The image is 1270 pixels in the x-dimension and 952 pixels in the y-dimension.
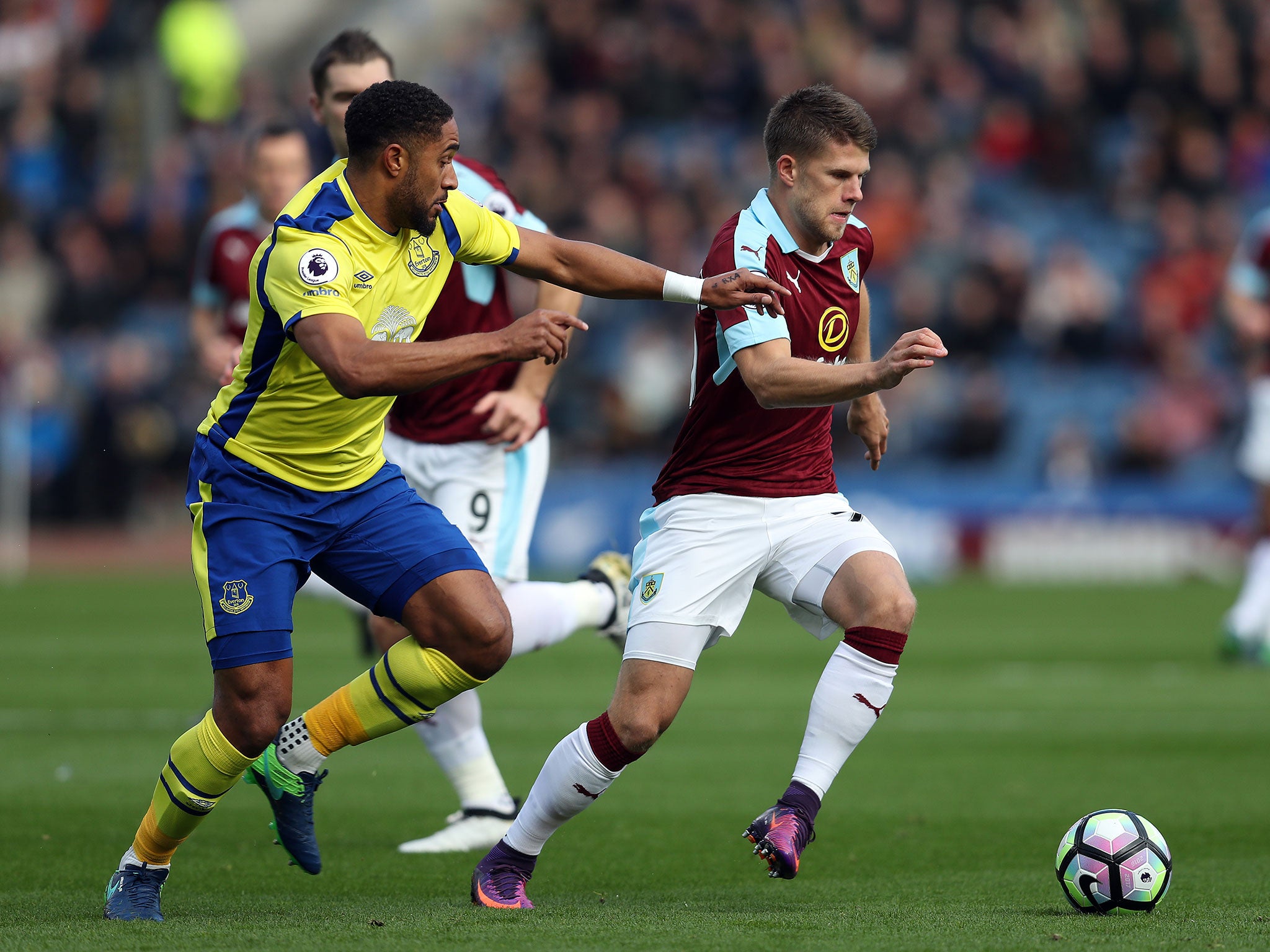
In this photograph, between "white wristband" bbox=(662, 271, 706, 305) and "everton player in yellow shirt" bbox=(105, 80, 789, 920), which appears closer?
"everton player in yellow shirt" bbox=(105, 80, 789, 920)

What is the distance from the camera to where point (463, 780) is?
254 inches

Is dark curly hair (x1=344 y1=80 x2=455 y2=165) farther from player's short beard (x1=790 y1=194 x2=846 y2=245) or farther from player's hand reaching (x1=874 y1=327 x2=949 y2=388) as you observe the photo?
player's hand reaching (x1=874 y1=327 x2=949 y2=388)

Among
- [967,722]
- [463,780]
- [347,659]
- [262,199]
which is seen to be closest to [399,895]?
[463,780]

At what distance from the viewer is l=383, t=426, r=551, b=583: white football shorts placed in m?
6.62

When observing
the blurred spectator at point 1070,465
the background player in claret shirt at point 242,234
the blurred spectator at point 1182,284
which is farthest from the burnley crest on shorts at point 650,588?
the blurred spectator at point 1182,284

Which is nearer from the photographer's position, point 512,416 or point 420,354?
point 420,354

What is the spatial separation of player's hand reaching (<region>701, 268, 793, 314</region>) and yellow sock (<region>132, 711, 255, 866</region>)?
6.15ft

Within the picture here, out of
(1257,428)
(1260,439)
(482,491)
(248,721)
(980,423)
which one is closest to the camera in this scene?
(248,721)

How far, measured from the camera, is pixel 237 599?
4934mm

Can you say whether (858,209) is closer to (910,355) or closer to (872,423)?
(872,423)

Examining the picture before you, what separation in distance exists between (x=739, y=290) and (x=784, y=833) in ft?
5.02

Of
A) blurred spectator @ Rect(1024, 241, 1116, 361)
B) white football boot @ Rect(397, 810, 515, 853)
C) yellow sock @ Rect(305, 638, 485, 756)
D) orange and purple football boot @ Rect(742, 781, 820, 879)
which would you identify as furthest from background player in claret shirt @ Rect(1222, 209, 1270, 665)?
yellow sock @ Rect(305, 638, 485, 756)

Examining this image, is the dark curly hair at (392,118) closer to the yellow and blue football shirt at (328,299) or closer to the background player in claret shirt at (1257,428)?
the yellow and blue football shirt at (328,299)

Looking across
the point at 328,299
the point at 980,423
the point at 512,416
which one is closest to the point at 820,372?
the point at 328,299
